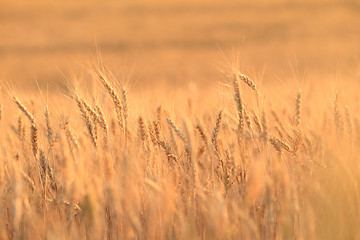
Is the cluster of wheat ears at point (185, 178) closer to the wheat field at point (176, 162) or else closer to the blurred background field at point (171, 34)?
the wheat field at point (176, 162)

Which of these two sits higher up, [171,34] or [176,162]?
[171,34]

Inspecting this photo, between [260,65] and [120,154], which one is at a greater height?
[260,65]

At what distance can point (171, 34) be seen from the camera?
23.8 m

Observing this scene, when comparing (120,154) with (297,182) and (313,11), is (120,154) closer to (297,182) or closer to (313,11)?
(297,182)

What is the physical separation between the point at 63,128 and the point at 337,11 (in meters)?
25.8

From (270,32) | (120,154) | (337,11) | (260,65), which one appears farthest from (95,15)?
(120,154)

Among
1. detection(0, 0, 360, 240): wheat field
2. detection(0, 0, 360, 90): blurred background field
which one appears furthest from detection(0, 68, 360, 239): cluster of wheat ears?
detection(0, 0, 360, 90): blurred background field

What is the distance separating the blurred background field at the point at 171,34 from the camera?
63.4 feet

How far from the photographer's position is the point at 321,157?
202cm

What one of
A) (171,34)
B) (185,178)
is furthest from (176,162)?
(171,34)

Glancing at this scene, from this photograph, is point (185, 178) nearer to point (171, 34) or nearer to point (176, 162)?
point (176, 162)

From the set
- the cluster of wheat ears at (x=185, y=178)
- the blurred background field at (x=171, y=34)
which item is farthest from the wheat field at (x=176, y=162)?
the blurred background field at (x=171, y=34)

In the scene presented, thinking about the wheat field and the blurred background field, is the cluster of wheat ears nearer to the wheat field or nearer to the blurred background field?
the wheat field

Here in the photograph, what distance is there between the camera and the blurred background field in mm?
19312
